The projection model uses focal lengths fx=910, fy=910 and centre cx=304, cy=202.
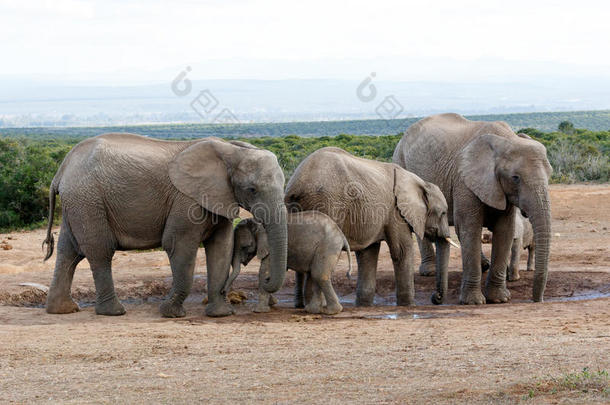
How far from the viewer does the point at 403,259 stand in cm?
1163

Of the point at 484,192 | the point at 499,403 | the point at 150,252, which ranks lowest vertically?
the point at 150,252

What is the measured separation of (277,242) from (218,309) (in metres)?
1.39

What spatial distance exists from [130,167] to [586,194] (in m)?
16.0

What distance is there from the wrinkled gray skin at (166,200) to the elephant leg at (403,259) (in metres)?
1.93

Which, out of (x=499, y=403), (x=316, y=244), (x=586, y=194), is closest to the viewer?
(x=499, y=403)

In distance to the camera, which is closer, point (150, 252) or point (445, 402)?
point (445, 402)

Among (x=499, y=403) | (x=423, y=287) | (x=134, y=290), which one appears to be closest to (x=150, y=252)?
(x=134, y=290)

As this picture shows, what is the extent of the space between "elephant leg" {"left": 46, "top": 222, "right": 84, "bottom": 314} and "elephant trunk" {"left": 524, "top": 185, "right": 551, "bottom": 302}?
558 cm

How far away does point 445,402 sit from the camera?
20.8 ft

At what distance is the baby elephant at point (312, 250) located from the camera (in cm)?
1055

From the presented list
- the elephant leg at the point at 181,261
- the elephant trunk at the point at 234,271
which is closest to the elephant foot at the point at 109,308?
the elephant leg at the point at 181,261

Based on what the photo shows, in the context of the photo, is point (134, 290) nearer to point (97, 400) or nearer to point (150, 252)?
point (150, 252)

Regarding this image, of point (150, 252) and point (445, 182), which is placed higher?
point (445, 182)

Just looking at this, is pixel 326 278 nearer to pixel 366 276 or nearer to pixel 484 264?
pixel 366 276
